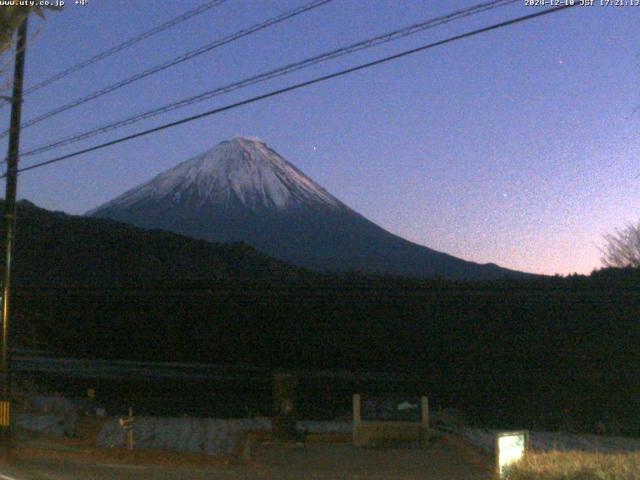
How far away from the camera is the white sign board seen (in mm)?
9461

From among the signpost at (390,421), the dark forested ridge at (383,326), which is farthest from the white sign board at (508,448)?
the dark forested ridge at (383,326)

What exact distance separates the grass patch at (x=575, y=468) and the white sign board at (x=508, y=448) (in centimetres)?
15

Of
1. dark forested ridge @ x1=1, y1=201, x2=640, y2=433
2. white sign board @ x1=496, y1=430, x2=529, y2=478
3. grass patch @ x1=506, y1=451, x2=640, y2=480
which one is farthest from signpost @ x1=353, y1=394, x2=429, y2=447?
dark forested ridge @ x1=1, y1=201, x2=640, y2=433

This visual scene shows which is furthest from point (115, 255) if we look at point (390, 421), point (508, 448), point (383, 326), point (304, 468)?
point (508, 448)

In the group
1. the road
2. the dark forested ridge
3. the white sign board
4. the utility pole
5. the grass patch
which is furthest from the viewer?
the dark forested ridge

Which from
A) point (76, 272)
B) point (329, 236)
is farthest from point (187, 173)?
point (76, 272)

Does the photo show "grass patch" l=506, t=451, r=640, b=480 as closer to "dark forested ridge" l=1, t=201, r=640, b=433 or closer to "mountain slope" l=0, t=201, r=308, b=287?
"dark forested ridge" l=1, t=201, r=640, b=433

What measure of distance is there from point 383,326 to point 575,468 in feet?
111

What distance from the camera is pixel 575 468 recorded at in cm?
845

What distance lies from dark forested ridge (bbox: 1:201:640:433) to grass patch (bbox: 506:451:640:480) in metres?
25.4

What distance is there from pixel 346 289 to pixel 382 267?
173ft

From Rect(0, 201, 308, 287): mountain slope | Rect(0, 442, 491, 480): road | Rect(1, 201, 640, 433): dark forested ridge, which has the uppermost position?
Rect(0, 201, 308, 287): mountain slope

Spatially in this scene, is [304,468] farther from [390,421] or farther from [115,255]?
[115,255]

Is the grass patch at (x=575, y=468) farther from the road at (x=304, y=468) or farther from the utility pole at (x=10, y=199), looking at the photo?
the utility pole at (x=10, y=199)
